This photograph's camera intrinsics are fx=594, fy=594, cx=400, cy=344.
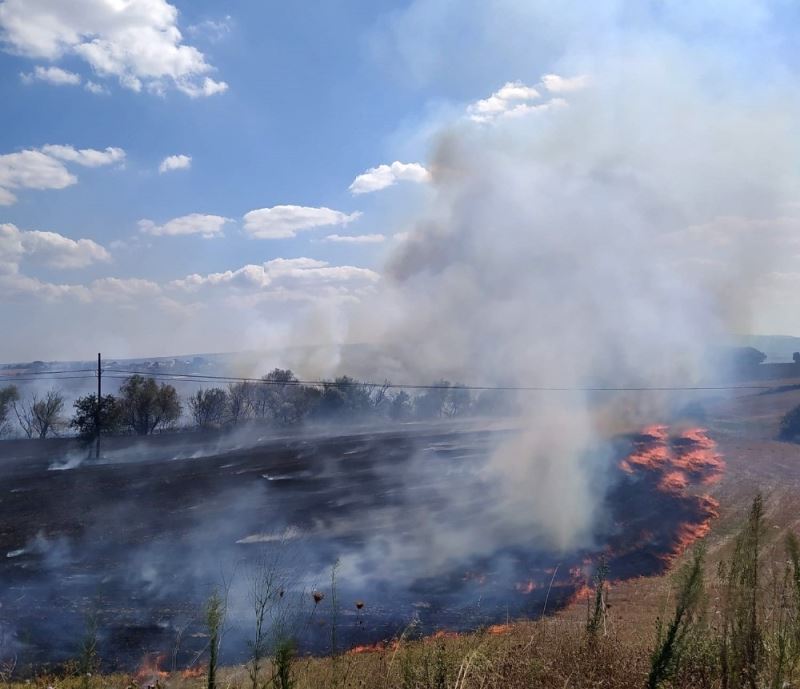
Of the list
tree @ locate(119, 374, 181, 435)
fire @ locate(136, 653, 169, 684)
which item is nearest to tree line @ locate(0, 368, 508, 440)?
tree @ locate(119, 374, 181, 435)

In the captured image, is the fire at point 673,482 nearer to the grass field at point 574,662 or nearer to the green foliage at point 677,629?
the grass field at point 574,662

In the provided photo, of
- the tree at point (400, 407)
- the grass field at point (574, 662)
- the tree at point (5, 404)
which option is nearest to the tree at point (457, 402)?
the tree at point (400, 407)

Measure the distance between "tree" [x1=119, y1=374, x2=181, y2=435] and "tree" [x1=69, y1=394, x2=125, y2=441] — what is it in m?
1.75

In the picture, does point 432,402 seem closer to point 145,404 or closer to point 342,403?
point 342,403

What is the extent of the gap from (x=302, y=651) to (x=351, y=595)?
4613 millimetres

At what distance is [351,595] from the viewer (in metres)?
18.1

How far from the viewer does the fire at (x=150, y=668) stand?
11.9m

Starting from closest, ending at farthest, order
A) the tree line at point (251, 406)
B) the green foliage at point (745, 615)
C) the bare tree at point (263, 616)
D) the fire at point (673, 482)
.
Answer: the green foliage at point (745, 615) < the bare tree at point (263, 616) < the fire at point (673, 482) < the tree line at point (251, 406)

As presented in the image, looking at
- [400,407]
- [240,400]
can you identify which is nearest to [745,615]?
[400,407]

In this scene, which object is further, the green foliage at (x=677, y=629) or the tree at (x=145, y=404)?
the tree at (x=145, y=404)

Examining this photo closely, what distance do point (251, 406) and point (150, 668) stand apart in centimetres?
5037

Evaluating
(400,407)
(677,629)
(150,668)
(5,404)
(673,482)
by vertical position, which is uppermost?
(677,629)

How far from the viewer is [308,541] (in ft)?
72.5

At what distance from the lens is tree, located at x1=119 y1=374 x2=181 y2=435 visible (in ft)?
164
